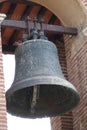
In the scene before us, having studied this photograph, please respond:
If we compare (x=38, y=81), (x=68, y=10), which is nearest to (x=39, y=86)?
(x=38, y=81)

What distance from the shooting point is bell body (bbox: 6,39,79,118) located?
1069 cm

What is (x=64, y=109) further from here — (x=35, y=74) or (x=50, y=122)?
(x=50, y=122)

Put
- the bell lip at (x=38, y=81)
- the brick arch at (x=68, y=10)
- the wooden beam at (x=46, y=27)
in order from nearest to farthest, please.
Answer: the bell lip at (x=38, y=81), the wooden beam at (x=46, y=27), the brick arch at (x=68, y=10)

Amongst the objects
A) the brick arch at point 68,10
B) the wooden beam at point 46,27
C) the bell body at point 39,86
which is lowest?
the bell body at point 39,86

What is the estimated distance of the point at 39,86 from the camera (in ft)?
36.6

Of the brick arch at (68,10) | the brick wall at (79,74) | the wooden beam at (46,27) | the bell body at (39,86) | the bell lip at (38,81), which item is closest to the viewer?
the bell lip at (38,81)

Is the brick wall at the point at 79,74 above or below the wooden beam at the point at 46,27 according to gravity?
below

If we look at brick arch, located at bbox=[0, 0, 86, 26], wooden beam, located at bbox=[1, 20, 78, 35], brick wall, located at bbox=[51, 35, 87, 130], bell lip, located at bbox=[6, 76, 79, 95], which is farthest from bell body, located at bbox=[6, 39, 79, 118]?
brick arch, located at bbox=[0, 0, 86, 26]

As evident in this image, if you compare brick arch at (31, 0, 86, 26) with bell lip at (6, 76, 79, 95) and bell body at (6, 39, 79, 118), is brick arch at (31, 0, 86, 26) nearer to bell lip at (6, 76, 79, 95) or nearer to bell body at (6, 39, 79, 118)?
bell body at (6, 39, 79, 118)

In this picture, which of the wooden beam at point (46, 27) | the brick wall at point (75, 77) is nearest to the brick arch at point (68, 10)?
the wooden beam at point (46, 27)

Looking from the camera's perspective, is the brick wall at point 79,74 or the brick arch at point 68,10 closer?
the brick wall at point 79,74

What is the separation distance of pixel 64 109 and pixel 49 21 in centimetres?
240

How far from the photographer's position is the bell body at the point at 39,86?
35.1ft

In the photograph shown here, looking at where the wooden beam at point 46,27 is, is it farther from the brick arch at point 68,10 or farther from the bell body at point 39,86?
the bell body at point 39,86
